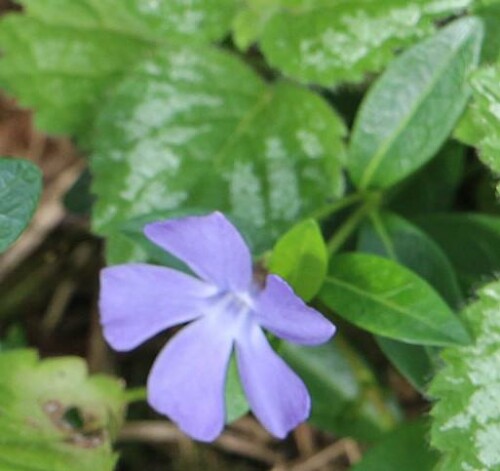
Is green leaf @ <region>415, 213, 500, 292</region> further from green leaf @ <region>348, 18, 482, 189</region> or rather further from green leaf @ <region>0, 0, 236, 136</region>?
green leaf @ <region>0, 0, 236, 136</region>

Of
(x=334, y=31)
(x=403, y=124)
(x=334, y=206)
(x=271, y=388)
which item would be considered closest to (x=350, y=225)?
(x=334, y=206)

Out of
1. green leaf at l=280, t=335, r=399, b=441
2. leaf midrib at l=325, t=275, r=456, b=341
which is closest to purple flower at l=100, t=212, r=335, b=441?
leaf midrib at l=325, t=275, r=456, b=341

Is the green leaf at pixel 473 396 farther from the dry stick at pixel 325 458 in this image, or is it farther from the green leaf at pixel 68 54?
the green leaf at pixel 68 54

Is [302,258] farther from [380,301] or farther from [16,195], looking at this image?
[16,195]

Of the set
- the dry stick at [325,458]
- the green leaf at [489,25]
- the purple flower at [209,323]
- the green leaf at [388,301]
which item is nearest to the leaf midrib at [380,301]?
the green leaf at [388,301]

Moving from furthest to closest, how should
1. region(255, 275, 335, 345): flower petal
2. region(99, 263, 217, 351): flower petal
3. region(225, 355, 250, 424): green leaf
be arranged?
1. region(225, 355, 250, 424): green leaf
2. region(99, 263, 217, 351): flower petal
3. region(255, 275, 335, 345): flower petal

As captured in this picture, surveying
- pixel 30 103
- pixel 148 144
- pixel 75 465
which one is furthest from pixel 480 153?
pixel 30 103
